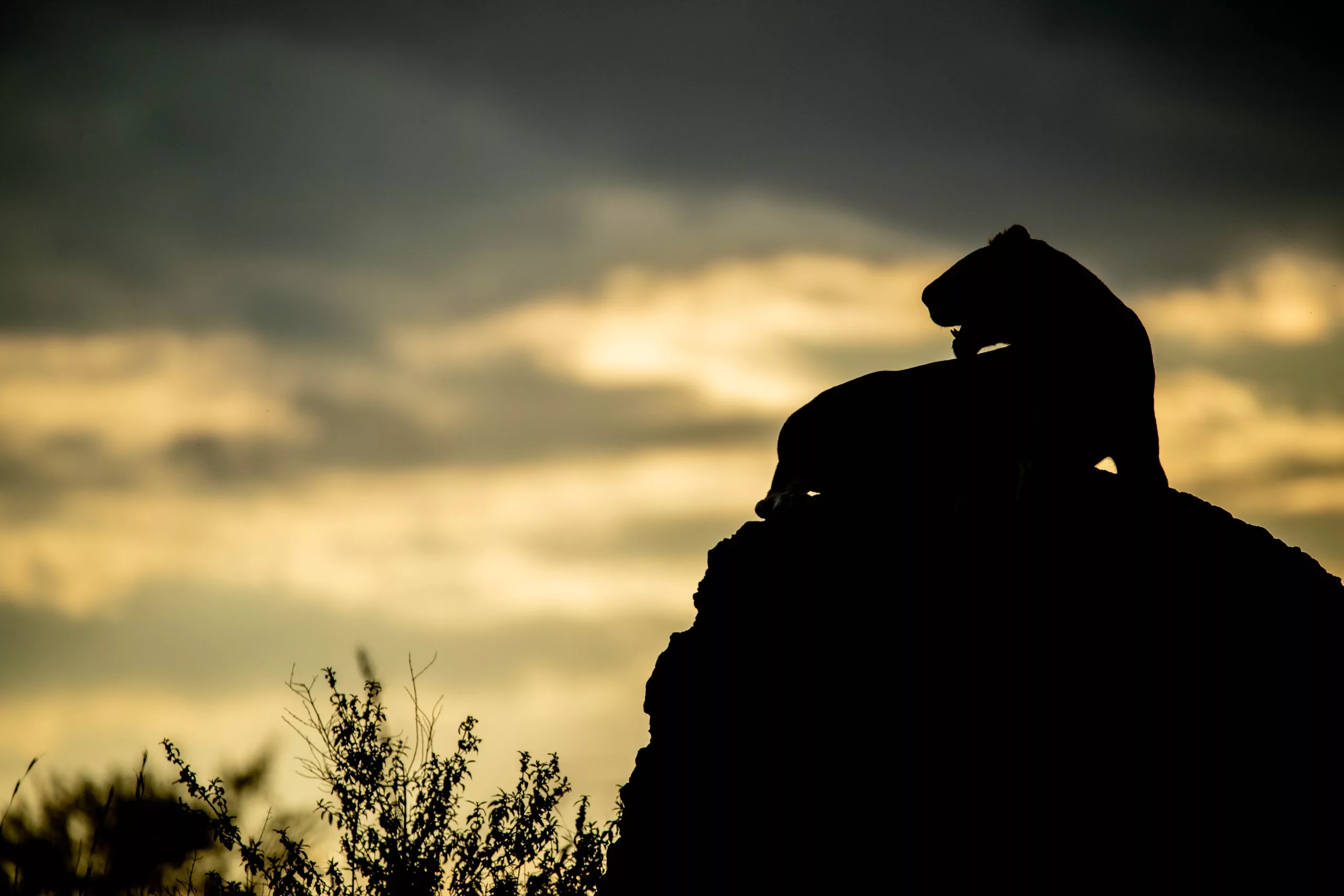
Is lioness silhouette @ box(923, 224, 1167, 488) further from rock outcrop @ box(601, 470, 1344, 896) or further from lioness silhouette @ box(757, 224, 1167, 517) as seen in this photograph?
rock outcrop @ box(601, 470, 1344, 896)

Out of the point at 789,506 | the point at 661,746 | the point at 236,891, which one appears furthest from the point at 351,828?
the point at 789,506

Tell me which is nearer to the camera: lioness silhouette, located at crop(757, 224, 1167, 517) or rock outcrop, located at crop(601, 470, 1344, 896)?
rock outcrop, located at crop(601, 470, 1344, 896)

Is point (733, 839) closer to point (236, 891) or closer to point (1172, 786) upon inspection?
point (1172, 786)

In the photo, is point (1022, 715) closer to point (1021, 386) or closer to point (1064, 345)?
point (1021, 386)

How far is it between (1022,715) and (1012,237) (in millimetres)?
2731

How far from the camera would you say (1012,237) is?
22.5 ft

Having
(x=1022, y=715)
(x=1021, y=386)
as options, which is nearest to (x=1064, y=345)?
(x=1021, y=386)

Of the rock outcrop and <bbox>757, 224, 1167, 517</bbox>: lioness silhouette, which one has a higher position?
<bbox>757, 224, 1167, 517</bbox>: lioness silhouette

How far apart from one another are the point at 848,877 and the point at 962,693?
1.17 meters

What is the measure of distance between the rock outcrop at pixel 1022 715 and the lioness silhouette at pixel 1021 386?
0.20 m

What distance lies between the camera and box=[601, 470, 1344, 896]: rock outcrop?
237 inches

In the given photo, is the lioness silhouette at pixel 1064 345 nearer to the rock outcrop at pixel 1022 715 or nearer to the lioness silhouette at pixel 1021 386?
the lioness silhouette at pixel 1021 386

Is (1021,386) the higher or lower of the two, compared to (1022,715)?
higher

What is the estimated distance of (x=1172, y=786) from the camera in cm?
605
